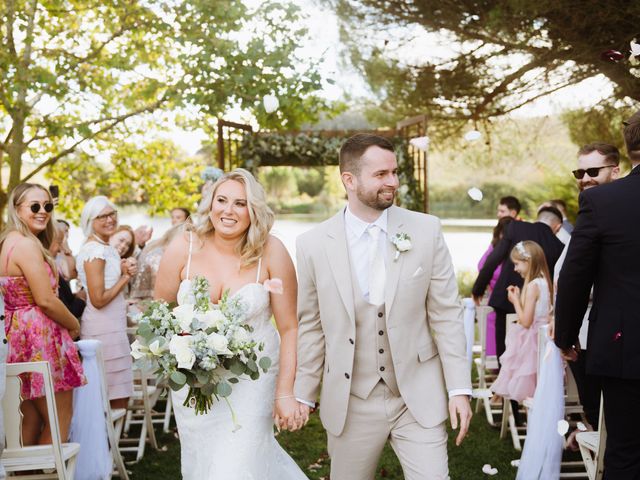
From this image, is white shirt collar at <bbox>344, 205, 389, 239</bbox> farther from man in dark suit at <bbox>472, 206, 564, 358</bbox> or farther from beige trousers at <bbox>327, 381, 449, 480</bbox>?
man in dark suit at <bbox>472, 206, 564, 358</bbox>

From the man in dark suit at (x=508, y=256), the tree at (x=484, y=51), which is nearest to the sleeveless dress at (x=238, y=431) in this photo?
the man in dark suit at (x=508, y=256)

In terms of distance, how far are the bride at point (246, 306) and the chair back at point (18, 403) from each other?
80 cm

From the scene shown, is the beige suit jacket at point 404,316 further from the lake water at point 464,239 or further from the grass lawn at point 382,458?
the lake water at point 464,239

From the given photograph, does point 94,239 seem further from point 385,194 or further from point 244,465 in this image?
point 385,194

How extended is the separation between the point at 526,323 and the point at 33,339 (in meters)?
3.84

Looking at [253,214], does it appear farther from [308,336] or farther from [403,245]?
[403,245]

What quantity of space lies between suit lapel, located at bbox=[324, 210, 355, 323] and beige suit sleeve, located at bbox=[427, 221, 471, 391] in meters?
0.37

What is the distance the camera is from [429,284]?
351cm

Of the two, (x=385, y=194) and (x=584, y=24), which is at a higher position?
(x=584, y=24)

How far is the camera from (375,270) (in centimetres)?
353

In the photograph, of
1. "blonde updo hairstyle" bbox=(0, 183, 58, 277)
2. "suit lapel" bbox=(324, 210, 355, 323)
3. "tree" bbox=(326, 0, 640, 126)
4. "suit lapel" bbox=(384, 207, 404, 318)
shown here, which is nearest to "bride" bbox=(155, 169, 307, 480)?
"suit lapel" bbox=(324, 210, 355, 323)

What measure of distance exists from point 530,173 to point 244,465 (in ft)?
72.4

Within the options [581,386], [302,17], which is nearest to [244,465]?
[581,386]

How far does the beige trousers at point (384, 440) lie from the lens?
3.38m
